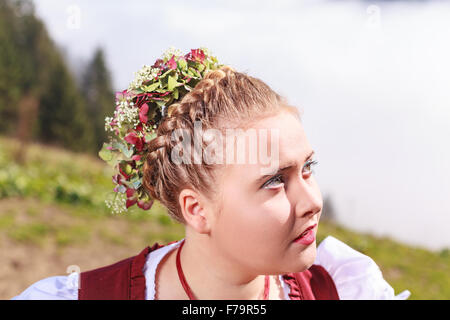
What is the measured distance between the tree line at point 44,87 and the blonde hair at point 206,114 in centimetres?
2728

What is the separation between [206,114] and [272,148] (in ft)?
0.96

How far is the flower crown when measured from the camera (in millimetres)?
1903

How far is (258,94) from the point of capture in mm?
1709

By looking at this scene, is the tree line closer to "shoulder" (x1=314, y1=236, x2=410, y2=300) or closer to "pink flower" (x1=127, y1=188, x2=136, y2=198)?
"pink flower" (x1=127, y1=188, x2=136, y2=198)

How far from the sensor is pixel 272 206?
62.1 inches

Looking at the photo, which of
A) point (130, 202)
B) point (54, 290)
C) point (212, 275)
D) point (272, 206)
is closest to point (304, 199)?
point (272, 206)

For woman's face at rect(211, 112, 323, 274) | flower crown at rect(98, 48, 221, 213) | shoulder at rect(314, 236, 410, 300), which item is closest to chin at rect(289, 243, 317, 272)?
woman's face at rect(211, 112, 323, 274)

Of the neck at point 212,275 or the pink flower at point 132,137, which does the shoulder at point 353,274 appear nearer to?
the neck at point 212,275

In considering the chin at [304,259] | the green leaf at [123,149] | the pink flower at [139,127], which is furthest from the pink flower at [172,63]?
the chin at [304,259]

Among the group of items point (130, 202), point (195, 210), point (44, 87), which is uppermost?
point (44, 87)

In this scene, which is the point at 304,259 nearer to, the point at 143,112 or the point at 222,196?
the point at 222,196

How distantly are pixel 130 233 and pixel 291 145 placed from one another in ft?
19.2
